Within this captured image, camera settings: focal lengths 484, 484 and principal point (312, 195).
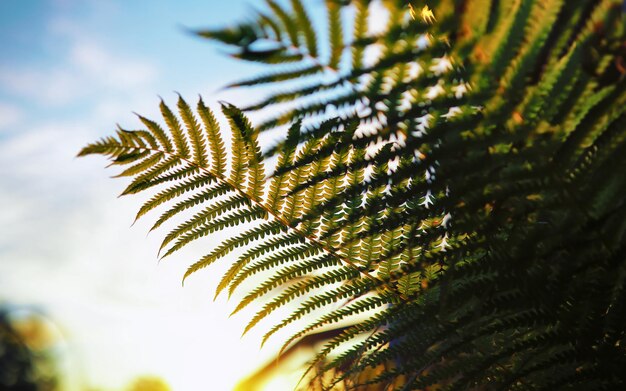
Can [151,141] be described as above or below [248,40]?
above

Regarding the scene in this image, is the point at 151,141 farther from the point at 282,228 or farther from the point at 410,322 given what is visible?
the point at 410,322

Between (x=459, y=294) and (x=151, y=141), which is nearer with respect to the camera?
(x=459, y=294)

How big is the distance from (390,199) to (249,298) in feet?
1.29

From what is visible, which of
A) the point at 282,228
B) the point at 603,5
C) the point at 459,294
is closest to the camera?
the point at 603,5

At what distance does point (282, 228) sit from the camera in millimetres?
904

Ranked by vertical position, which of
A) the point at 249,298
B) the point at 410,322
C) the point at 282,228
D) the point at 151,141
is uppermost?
the point at 151,141

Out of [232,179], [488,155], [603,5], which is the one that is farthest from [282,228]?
[603,5]

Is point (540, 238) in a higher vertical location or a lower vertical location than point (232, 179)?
lower

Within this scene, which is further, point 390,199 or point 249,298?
point 249,298

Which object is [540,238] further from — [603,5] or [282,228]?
[282,228]

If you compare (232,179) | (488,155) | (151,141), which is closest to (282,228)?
(232,179)

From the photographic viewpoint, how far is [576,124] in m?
0.52

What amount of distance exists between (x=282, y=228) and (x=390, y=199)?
307 mm

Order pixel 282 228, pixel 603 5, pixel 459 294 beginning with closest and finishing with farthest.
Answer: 1. pixel 603 5
2. pixel 459 294
3. pixel 282 228
